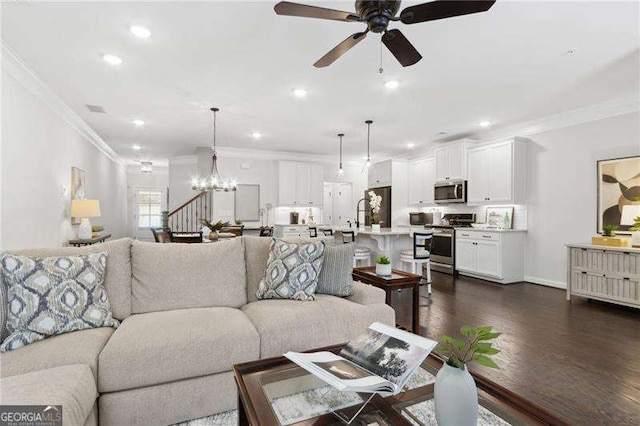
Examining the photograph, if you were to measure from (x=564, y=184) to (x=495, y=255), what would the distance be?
5.02 ft

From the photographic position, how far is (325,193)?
934 cm

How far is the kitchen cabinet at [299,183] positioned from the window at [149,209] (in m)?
5.68

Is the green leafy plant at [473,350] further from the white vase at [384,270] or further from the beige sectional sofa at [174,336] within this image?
the white vase at [384,270]

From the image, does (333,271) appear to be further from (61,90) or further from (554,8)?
(61,90)

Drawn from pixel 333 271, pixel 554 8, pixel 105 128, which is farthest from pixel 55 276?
pixel 105 128

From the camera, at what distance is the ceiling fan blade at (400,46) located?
6.81 feet

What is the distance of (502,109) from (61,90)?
615 cm

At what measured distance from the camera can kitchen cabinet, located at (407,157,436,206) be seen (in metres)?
7.19

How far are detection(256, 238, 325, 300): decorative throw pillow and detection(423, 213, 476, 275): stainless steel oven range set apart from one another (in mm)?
4500

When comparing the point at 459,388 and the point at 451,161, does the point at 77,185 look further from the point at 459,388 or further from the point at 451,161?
the point at 451,161

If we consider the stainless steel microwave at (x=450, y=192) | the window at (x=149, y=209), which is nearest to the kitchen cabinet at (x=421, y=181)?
the stainless steel microwave at (x=450, y=192)

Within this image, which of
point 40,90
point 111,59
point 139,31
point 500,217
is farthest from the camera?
point 500,217

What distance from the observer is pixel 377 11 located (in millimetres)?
1857

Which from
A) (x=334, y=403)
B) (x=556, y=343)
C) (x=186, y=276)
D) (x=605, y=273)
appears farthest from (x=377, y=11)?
(x=605, y=273)
